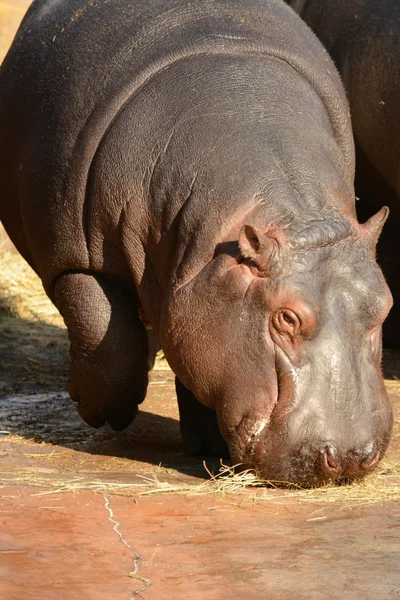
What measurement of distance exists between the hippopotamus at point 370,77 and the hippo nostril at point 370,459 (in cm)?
343

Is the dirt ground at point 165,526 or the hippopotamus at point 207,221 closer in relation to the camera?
the dirt ground at point 165,526

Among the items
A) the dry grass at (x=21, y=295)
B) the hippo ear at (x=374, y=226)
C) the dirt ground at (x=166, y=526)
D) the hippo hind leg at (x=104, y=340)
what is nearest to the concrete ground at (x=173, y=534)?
the dirt ground at (x=166, y=526)

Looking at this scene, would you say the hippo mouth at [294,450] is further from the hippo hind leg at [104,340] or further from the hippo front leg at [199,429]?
the hippo hind leg at [104,340]

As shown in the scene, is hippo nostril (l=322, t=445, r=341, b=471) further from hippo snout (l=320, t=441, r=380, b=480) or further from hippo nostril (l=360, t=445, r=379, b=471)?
hippo nostril (l=360, t=445, r=379, b=471)

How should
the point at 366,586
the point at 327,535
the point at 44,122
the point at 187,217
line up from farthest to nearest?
1. the point at 44,122
2. the point at 187,217
3. the point at 327,535
4. the point at 366,586

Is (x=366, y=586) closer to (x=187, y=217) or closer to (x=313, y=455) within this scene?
(x=313, y=455)

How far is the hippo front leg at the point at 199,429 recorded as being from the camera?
586 centimetres

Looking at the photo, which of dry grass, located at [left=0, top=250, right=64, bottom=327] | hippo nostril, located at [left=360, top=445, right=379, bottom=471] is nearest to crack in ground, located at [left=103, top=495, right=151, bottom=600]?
hippo nostril, located at [left=360, top=445, right=379, bottom=471]

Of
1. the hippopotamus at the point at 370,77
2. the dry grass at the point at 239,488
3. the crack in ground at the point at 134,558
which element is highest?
the hippopotamus at the point at 370,77

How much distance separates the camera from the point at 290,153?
17.4 feet

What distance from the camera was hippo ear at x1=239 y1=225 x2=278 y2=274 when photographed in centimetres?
488

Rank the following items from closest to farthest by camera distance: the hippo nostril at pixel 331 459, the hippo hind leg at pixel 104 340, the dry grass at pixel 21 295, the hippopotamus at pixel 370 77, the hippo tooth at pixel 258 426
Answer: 1. the hippo nostril at pixel 331 459
2. the hippo tooth at pixel 258 426
3. the hippo hind leg at pixel 104 340
4. the hippopotamus at pixel 370 77
5. the dry grass at pixel 21 295

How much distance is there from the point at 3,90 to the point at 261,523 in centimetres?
297

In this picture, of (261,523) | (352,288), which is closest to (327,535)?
(261,523)
